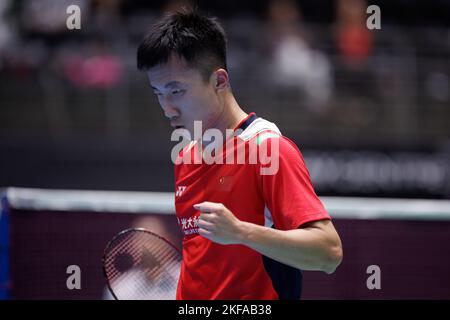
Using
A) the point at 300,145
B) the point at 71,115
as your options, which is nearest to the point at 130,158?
the point at 71,115

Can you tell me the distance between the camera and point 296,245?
87.9 inches

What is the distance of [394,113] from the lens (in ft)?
32.6

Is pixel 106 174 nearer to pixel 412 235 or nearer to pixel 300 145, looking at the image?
pixel 300 145

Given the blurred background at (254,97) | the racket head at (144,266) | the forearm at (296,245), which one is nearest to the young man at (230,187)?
the forearm at (296,245)

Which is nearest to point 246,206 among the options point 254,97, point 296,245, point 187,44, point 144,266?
point 296,245

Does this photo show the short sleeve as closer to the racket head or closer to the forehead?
the forehead

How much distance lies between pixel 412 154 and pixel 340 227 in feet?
15.6

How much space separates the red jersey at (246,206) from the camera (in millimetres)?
2359

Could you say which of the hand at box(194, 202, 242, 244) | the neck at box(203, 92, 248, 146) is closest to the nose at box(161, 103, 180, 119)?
the neck at box(203, 92, 248, 146)

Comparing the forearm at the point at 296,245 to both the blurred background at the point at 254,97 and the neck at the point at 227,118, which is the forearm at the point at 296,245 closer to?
the neck at the point at 227,118

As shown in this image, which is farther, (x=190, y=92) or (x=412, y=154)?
(x=412, y=154)

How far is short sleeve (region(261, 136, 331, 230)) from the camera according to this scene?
233 cm

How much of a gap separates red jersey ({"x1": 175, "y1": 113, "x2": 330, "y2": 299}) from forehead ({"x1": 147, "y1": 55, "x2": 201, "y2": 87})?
24cm

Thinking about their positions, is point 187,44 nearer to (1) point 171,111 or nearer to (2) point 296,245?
(1) point 171,111
